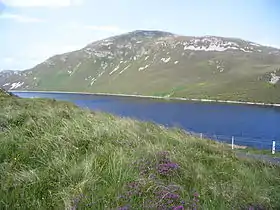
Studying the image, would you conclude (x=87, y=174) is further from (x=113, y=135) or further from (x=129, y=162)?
(x=113, y=135)

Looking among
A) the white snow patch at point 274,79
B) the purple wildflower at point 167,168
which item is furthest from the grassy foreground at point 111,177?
the white snow patch at point 274,79

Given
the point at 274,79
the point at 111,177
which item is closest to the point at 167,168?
the point at 111,177

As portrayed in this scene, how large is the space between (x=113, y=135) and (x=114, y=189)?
235 cm

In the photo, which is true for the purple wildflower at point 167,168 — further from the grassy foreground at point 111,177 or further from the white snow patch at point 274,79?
the white snow patch at point 274,79

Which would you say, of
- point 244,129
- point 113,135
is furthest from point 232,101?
point 113,135

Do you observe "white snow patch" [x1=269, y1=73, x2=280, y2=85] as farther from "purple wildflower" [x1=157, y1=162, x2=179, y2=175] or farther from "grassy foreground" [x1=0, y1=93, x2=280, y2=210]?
"purple wildflower" [x1=157, y1=162, x2=179, y2=175]

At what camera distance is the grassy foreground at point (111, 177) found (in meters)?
3.76

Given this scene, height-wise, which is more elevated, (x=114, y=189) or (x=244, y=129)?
(x=114, y=189)

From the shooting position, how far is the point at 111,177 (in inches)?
168

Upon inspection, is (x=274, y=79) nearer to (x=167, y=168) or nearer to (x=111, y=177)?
(x=167, y=168)

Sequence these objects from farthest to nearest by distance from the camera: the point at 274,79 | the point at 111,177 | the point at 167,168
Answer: the point at 274,79 < the point at 167,168 < the point at 111,177

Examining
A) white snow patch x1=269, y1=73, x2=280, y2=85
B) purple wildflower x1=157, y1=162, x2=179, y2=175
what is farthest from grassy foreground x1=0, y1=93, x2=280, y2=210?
white snow patch x1=269, y1=73, x2=280, y2=85

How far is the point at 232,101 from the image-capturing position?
17450cm

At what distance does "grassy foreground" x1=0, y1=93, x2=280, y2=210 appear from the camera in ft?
12.3
